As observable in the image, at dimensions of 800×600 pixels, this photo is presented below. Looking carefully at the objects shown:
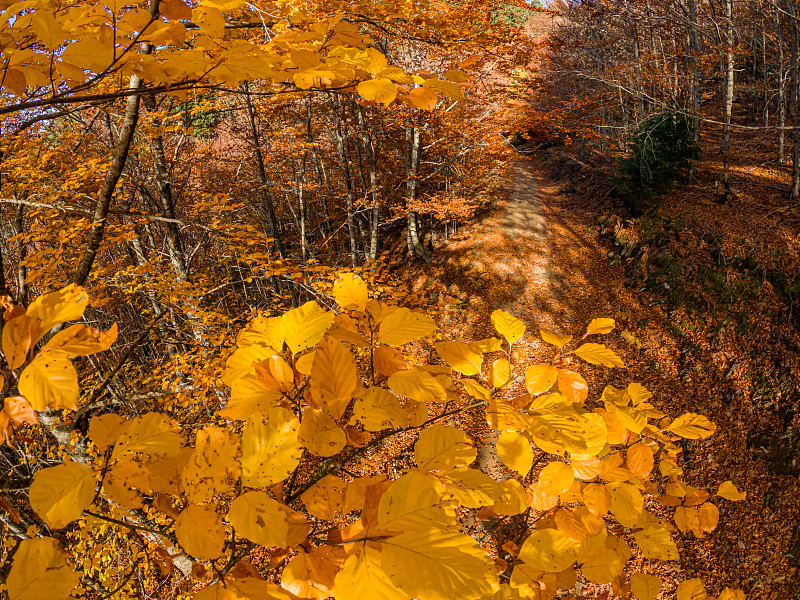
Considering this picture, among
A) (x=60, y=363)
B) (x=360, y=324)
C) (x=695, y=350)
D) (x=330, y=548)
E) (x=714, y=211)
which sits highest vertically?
(x=60, y=363)

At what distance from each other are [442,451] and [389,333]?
0.77 ft

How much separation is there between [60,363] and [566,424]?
0.84 m

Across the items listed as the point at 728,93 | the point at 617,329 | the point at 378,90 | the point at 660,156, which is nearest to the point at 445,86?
the point at 378,90

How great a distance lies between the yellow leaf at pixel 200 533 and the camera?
555mm

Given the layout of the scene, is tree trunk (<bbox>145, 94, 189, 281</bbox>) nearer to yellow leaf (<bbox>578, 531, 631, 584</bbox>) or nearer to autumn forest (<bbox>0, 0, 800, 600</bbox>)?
autumn forest (<bbox>0, 0, 800, 600</bbox>)

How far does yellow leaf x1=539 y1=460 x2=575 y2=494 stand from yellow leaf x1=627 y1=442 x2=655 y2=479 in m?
0.19

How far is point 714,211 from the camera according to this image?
8.29 meters

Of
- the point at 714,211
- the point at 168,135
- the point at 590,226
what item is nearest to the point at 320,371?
the point at 168,135

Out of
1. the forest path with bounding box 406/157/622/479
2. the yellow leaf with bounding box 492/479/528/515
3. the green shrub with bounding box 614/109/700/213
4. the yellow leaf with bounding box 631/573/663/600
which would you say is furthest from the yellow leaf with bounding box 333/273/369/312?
the green shrub with bounding box 614/109/700/213

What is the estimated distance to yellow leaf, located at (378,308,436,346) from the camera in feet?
2.32

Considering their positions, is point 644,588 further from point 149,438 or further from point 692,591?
point 149,438

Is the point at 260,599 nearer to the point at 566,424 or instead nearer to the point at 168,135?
the point at 566,424

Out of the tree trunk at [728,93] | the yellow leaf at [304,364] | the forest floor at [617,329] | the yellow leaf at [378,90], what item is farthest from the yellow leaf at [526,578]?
the tree trunk at [728,93]

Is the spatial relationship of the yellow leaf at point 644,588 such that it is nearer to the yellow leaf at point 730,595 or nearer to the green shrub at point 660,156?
the yellow leaf at point 730,595
